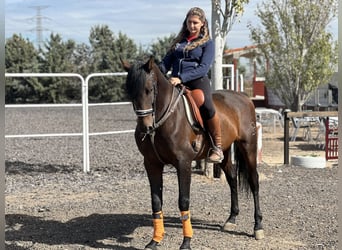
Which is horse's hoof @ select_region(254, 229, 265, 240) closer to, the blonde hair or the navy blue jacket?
the navy blue jacket

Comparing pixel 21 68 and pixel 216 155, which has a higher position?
pixel 21 68

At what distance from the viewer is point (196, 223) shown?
5906 millimetres

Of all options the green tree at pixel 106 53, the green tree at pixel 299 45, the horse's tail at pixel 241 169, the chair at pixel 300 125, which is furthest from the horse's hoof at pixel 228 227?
the green tree at pixel 106 53

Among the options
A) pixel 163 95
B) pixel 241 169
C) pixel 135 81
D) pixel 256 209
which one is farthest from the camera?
pixel 241 169

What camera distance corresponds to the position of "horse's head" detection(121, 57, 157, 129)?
167 inches

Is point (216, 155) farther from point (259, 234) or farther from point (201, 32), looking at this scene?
point (201, 32)

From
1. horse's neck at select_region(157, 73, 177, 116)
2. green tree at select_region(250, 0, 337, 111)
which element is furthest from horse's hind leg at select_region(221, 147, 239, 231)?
green tree at select_region(250, 0, 337, 111)

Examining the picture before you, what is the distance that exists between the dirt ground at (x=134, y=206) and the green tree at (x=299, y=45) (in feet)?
24.6

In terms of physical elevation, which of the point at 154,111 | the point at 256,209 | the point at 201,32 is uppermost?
the point at 201,32

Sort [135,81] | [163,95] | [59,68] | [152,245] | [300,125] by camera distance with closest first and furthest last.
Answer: [135,81] → [163,95] → [152,245] → [300,125] → [59,68]

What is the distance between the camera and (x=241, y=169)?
19.3ft

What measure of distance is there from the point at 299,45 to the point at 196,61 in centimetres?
1406

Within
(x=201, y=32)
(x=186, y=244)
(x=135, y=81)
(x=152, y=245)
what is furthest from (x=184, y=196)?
(x=201, y=32)

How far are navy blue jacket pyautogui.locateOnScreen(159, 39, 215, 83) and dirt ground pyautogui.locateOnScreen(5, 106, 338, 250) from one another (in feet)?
5.52
